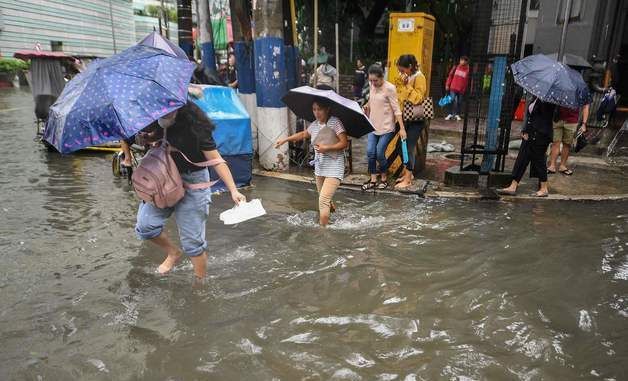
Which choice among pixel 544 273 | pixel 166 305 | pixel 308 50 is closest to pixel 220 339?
pixel 166 305

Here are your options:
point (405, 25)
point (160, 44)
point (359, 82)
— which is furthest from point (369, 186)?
point (359, 82)

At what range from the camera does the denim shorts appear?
12.2 ft

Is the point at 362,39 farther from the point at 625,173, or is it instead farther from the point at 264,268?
the point at 264,268

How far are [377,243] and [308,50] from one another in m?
16.8

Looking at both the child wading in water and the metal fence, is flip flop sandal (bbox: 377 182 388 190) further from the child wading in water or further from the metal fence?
the child wading in water

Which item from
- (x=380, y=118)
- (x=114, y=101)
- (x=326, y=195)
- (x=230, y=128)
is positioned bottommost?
(x=326, y=195)

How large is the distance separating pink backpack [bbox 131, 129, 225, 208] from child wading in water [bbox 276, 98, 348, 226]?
1.91 meters

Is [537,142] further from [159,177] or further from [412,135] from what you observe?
[159,177]

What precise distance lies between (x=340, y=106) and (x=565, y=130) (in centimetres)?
467

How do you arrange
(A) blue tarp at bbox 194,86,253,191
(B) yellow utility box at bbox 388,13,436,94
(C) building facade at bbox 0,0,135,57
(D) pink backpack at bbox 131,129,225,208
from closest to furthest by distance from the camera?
(D) pink backpack at bbox 131,129,225,208
(A) blue tarp at bbox 194,86,253,191
(B) yellow utility box at bbox 388,13,436,94
(C) building facade at bbox 0,0,135,57

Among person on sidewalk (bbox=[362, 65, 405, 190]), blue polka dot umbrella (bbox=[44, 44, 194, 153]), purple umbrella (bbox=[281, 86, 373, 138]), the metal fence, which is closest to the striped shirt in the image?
purple umbrella (bbox=[281, 86, 373, 138])

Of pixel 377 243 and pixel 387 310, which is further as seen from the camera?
pixel 377 243

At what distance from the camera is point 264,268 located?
4574 millimetres

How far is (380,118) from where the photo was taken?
6715mm
